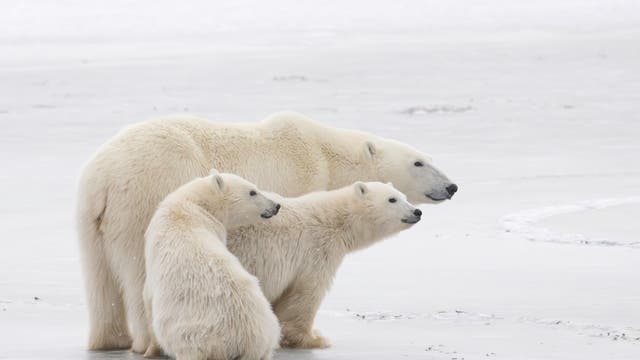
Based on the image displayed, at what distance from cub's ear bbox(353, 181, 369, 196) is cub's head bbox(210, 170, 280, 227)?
51 cm

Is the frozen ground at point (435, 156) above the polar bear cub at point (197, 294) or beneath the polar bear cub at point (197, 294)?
beneath

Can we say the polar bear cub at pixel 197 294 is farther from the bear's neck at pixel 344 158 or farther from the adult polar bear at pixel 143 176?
the bear's neck at pixel 344 158

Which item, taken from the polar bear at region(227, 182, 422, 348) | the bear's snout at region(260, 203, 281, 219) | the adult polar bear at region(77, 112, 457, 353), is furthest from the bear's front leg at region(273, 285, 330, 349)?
the adult polar bear at region(77, 112, 457, 353)

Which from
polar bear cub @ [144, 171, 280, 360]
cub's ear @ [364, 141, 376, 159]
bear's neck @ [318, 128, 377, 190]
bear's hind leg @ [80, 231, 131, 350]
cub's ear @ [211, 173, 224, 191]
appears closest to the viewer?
polar bear cub @ [144, 171, 280, 360]

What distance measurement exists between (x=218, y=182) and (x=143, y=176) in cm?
33

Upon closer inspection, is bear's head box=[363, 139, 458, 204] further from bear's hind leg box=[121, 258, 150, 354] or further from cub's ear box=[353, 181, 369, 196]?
bear's hind leg box=[121, 258, 150, 354]

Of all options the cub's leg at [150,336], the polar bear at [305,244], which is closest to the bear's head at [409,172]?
the polar bear at [305,244]

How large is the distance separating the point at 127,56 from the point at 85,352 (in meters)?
24.9

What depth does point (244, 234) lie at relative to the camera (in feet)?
20.7

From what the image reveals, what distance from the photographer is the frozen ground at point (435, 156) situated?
6.54 metres

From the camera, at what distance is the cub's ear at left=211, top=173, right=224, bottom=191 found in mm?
6043

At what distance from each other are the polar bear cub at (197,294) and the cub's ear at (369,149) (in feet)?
4.16

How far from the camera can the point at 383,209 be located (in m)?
6.62

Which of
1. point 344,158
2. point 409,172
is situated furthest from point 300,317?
point 409,172
